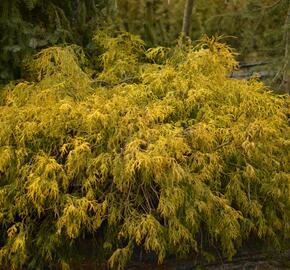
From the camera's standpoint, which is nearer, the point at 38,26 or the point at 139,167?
the point at 139,167

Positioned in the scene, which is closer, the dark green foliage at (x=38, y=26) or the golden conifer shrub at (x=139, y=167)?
the golden conifer shrub at (x=139, y=167)

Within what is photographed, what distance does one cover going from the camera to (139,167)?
13.4 feet

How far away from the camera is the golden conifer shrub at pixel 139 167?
4172 mm

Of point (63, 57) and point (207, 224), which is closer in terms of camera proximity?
point (207, 224)

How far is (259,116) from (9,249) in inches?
108

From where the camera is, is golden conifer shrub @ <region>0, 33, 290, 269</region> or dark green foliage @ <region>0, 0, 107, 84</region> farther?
dark green foliage @ <region>0, 0, 107, 84</region>

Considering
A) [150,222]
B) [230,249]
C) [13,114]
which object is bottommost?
[230,249]

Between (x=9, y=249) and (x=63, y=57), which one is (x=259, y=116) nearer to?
(x=63, y=57)

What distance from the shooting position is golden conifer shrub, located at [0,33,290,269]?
417 cm

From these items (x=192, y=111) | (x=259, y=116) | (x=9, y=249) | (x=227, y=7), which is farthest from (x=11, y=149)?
(x=227, y=7)

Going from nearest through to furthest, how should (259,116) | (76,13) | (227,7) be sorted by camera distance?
(259,116), (76,13), (227,7)

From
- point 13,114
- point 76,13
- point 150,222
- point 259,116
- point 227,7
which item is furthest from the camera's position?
point 227,7

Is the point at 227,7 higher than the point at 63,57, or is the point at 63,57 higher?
the point at 63,57

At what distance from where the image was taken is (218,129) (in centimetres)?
475
